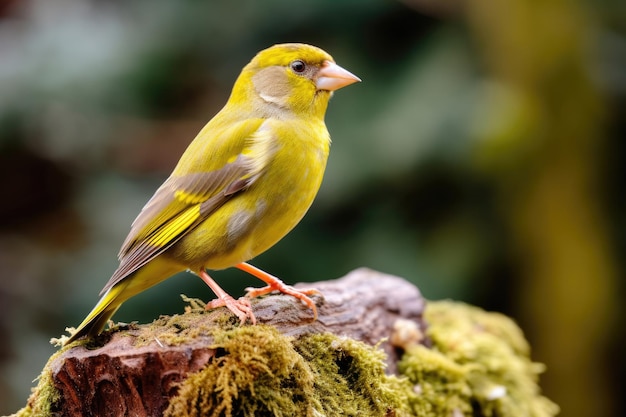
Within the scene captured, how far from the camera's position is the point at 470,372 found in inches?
139

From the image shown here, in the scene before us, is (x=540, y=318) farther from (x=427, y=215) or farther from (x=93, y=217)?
(x=93, y=217)

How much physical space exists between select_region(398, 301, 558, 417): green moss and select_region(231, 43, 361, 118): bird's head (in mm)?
1283

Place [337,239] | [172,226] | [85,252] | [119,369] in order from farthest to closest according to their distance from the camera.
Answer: [337,239]
[85,252]
[172,226]
[119,369]

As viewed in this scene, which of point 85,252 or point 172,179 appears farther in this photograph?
Result: point 85,252

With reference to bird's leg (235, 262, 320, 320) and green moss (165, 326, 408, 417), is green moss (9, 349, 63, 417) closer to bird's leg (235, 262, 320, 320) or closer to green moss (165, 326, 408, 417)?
green moss (165, 326, 408, 417)

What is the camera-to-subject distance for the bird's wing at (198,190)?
9.92 ft

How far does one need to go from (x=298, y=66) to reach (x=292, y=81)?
3.6 inches

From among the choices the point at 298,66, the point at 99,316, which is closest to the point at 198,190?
the point at 99,316

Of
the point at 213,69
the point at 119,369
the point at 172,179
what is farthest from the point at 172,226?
the point at 213,69

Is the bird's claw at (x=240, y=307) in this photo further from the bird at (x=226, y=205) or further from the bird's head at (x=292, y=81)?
the bird's head at (x=292, y=81)

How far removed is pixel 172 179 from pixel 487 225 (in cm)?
312

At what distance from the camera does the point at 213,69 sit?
592 centimetres

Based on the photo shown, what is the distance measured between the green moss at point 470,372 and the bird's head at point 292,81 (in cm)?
128

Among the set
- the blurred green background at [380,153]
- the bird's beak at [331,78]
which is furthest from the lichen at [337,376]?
the blurred green background at [380,153]
